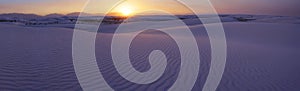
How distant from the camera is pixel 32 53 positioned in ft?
22.4

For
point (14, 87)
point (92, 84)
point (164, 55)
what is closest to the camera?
point (14, 87)

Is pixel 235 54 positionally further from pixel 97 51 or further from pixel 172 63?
pixel 97 51

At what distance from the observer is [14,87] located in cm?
431

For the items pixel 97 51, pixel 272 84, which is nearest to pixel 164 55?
pixel 97 51

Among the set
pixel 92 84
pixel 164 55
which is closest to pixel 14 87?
pixel 92 84

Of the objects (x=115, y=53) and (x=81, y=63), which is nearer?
(x=81, y=63)

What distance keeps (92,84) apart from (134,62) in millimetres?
2141

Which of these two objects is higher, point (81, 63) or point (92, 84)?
point (81, 63)

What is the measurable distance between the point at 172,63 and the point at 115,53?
177 cm

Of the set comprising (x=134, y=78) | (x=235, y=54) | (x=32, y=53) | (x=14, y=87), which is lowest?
(x=14, y=87)

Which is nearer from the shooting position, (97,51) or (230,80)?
(230,80)

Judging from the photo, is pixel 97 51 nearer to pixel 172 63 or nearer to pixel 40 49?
pixel 40 49

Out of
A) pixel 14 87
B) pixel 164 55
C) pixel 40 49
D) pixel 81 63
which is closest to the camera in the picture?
pixel 14 87

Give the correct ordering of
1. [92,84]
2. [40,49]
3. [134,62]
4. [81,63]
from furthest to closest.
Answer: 1. [40,49]
2. [134,62]
3. [81,63]
4. [92,84]
